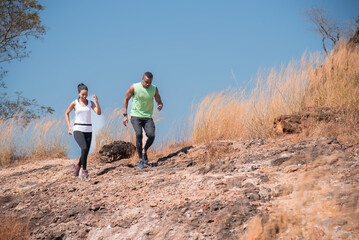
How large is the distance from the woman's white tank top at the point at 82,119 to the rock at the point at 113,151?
7.25ft

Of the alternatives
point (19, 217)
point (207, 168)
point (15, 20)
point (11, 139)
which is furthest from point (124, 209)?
point (15, 20)

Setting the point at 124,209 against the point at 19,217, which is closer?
the point at 124,209

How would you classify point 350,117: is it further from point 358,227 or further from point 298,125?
point 358,227

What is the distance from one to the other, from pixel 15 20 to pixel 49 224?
509 inches

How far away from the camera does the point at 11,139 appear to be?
39.0 feet

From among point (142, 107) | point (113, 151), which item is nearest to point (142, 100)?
point (142, 107)

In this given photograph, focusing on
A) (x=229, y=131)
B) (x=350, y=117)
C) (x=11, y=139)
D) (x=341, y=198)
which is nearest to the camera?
(x=341, y=198)

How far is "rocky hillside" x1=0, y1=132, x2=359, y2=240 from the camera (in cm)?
320

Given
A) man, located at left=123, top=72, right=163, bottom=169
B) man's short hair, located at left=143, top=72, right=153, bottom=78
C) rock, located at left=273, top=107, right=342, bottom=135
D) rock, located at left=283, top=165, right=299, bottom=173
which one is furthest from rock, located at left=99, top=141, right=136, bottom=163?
rock, located at left=283, top=165, right=299, bottom=173

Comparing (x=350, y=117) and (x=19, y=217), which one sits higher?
(x=350, y=117)

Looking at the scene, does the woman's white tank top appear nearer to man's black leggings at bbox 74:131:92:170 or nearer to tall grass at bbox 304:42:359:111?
man's black leggings at bbox 74:131:92:170

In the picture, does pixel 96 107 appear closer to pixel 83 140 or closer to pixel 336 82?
pixel 83 140

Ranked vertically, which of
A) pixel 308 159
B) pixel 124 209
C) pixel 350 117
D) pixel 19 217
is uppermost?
pixel 350 117

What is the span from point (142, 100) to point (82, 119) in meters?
1.31
